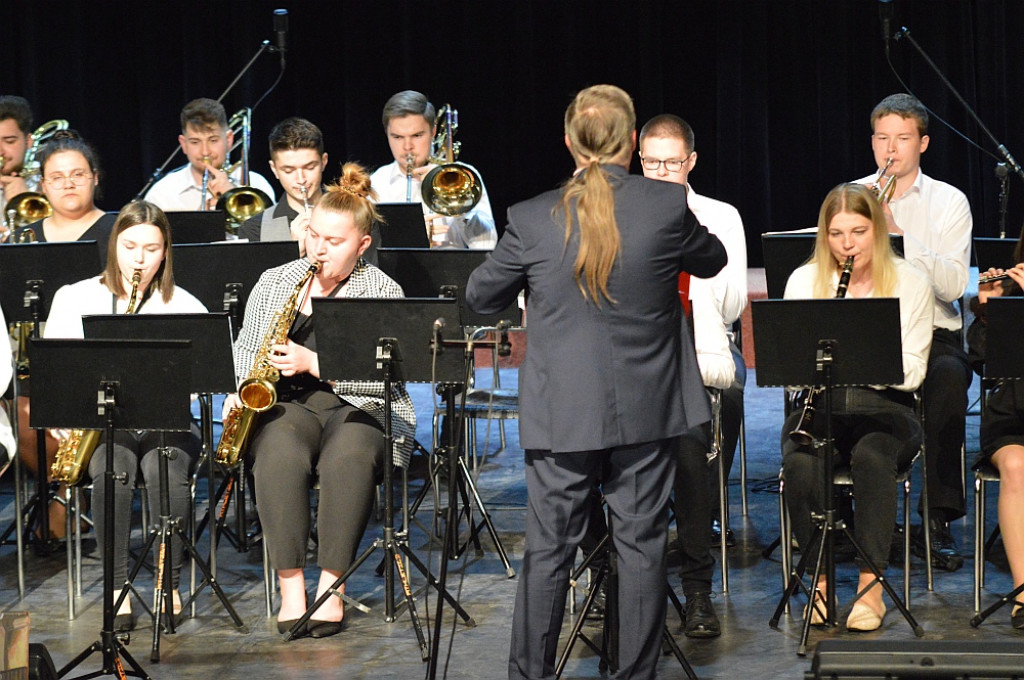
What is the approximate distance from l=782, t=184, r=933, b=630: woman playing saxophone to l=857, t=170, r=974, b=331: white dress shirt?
715mm

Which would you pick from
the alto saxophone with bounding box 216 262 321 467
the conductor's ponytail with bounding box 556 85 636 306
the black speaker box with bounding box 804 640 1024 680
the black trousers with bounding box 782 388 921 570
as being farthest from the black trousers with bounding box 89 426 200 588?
the black speaker box with bounding box 804 640 1024 680

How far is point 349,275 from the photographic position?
4.49 meters

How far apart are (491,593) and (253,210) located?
2.51m

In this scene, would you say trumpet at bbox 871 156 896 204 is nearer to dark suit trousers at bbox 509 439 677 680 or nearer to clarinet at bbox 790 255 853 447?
clarinet at bbox 790 255 853 447

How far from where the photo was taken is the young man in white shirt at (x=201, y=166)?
653 centimetres

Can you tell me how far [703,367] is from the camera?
4.37 metres

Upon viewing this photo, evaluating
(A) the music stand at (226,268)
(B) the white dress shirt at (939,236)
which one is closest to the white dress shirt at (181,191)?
(A) the music stand at (226,268)

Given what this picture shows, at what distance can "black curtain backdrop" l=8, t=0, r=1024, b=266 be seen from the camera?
919 centimetres

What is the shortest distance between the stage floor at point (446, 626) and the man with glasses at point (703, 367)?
0.49ft

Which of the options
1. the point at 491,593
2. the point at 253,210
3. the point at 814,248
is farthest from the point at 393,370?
the point at 253,210

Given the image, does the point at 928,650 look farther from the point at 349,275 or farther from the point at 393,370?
the point at 349,275

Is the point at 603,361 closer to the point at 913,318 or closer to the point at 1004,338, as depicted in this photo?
the point at 1004,338

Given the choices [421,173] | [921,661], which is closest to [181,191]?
[421,173]

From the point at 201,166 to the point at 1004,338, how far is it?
418cm
